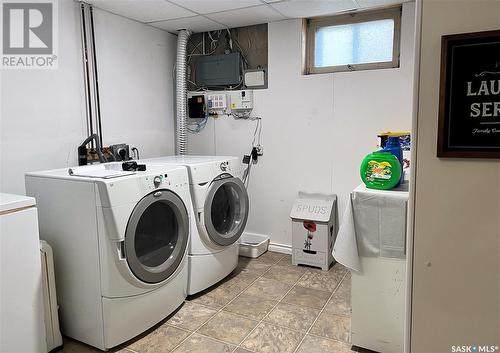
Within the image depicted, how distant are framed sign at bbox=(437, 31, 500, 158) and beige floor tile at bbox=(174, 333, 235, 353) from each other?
5.07 feet

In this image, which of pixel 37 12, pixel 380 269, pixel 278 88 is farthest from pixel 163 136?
pixel 380 269

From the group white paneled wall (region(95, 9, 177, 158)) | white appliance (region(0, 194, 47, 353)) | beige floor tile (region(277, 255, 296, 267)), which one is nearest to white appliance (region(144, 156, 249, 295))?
beige floor tile (region(277, 255, 296, 267))

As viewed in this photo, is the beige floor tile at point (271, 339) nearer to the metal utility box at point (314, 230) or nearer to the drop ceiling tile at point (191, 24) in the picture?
the metal utility box at point (314, 230)

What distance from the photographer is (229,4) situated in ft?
9.17

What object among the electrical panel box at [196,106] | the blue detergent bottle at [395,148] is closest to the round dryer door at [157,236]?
the blue detergent bottle at [395,148]

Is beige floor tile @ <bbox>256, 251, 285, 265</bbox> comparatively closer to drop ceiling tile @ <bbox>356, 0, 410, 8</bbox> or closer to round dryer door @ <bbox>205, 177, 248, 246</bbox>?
round dryer door @ <bbox>205, 177, 248, 246</bbox>

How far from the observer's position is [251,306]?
2469 millimetres

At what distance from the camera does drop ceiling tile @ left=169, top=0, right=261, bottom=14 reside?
8.93ft

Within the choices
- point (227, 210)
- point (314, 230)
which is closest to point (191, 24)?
point (227, 210)

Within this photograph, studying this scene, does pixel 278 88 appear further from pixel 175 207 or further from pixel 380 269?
pixel 380 269

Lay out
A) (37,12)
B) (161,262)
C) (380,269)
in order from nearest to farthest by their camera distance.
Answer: (380,269) < (161,262) < (37,12)

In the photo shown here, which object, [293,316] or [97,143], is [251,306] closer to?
[293,316]

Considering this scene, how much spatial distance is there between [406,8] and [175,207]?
7.62 ft

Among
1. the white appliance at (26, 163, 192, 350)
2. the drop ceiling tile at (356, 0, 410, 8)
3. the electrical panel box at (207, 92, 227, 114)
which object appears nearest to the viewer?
the white appliance at (26, 163, 192, 350)
